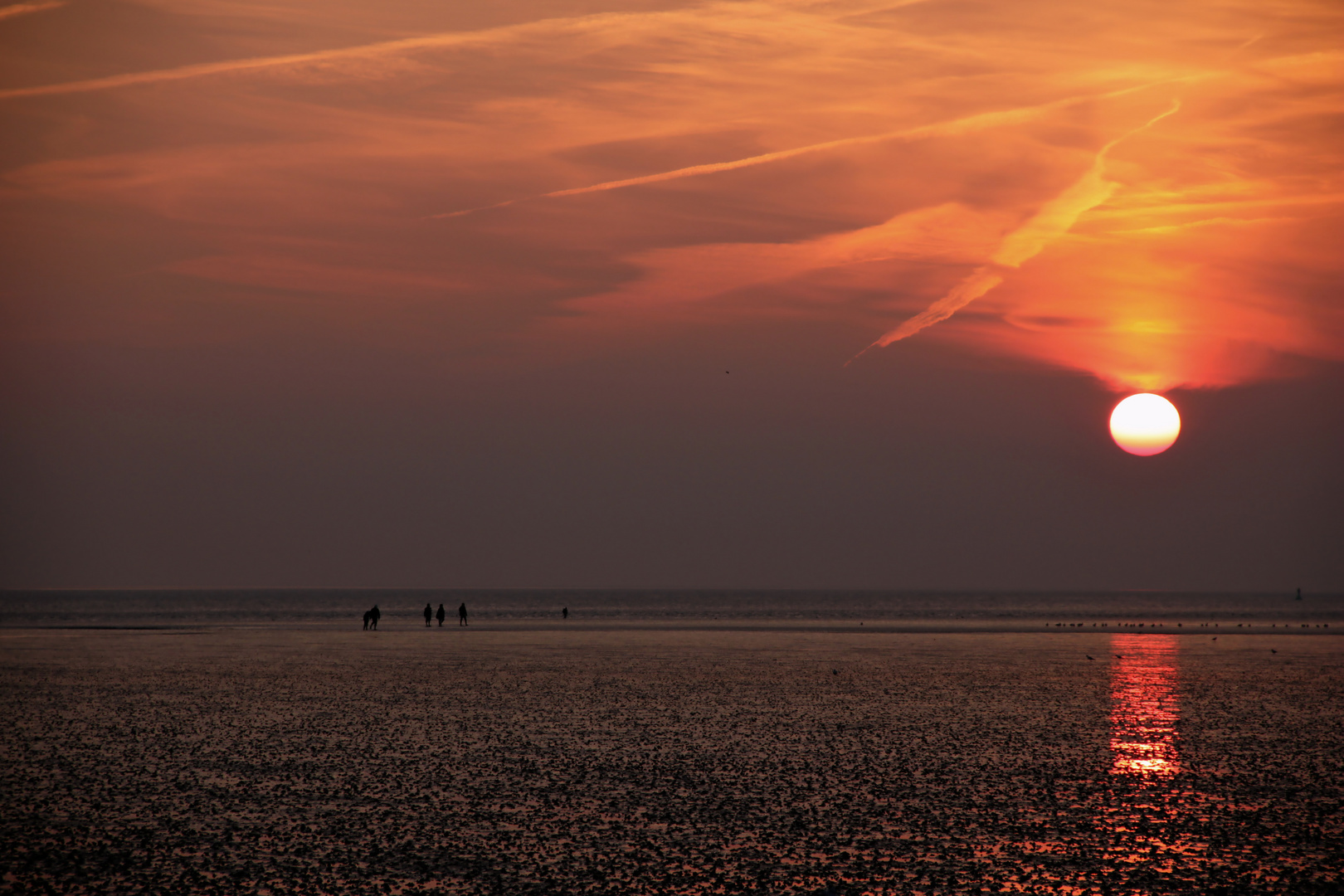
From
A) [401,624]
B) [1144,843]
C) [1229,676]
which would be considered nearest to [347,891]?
[1144,843]

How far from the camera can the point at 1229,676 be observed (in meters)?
38.1

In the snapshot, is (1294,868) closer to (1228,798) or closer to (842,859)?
(1228,798)

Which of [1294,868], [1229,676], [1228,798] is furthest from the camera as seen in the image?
[1229,676]

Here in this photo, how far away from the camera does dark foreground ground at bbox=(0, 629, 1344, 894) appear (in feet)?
42.8

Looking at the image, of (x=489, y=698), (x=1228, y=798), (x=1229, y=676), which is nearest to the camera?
(x=1228, y=798)

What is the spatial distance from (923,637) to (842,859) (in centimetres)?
5382

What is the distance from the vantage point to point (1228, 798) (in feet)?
56.2

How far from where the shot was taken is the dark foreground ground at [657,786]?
13031 mm

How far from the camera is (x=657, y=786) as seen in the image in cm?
1792

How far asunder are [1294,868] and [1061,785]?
494 centimetres

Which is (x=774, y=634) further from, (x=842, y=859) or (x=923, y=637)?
(x=842, y=859)

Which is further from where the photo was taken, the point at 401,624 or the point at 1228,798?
the point at 401,624

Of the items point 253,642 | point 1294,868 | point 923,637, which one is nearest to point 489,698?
point 1294,868

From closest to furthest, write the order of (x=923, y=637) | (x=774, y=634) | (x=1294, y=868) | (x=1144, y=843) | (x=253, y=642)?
(x=1294, y=868) < (x=1144, y=843) < (x=253, y=642) < (x=923, y=637) < (x=774, y=634)
